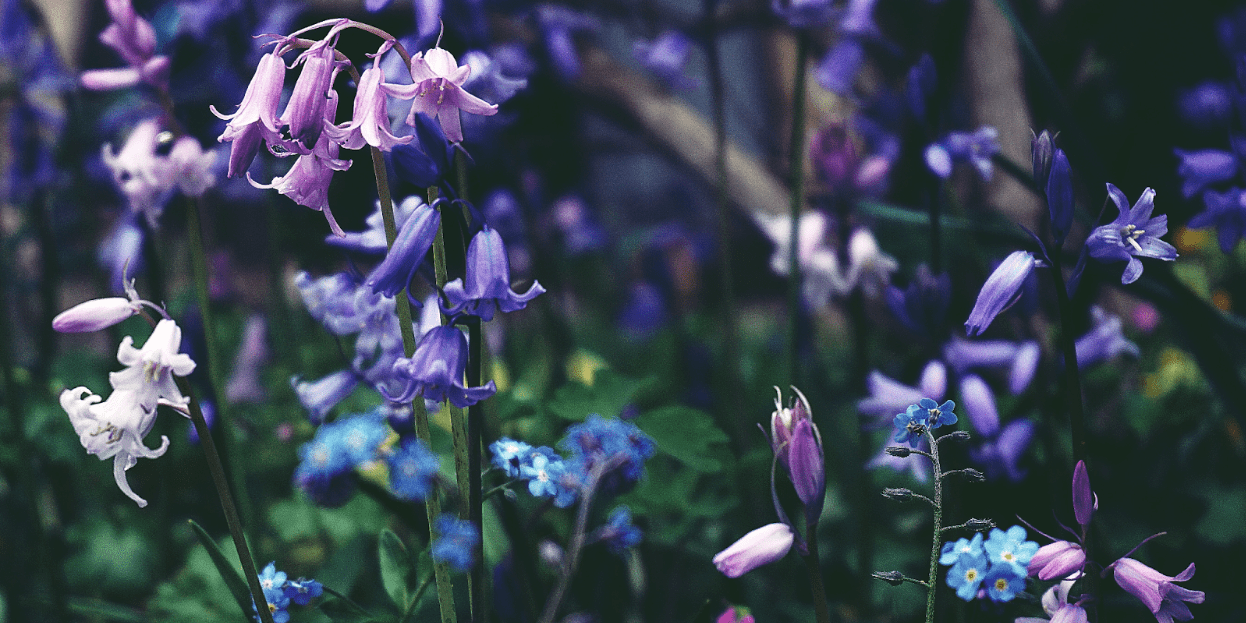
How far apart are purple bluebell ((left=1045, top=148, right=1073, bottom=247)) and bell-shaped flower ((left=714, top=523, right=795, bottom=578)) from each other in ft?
1.37

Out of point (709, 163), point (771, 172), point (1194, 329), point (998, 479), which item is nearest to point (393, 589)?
point (998, 479)

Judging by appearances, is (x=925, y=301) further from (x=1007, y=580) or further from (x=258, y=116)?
(x=258, y=116)

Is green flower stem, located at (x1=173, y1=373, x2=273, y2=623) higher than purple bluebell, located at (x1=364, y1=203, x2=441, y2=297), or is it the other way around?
purple bluebell, located at (x1=364, y1=203, x2=441, y2=297)

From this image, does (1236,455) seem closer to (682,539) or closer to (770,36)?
(682,539)

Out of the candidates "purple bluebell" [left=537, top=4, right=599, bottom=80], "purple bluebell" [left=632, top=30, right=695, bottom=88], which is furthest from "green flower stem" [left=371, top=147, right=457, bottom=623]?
"purple bluebell" [left=537, top=4, right=599, bottom=80]

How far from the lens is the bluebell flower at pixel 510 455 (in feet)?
2.73

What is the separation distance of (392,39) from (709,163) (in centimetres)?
218

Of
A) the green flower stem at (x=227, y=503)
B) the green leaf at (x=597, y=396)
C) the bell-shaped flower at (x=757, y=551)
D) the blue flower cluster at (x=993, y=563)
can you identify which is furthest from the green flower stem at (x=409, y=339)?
the blue flower cluster at (x=993, y=563)

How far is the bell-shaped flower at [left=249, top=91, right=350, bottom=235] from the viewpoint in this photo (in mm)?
769

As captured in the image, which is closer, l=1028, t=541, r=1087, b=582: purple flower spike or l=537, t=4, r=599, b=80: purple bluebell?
l=1028, t=541, r=1087, b=582: purple flower spike

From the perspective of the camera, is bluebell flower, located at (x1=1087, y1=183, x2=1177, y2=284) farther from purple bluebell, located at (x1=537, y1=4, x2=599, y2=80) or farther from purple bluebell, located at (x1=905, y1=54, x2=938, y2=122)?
purple bluebell, located at (x1=537, y1=4, x2=599, y2=80)

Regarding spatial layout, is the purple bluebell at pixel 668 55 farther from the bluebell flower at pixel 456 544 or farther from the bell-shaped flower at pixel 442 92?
the bluebell flower at pixel 456 544

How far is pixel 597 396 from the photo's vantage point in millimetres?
1352

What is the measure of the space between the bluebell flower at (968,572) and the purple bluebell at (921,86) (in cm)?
85
